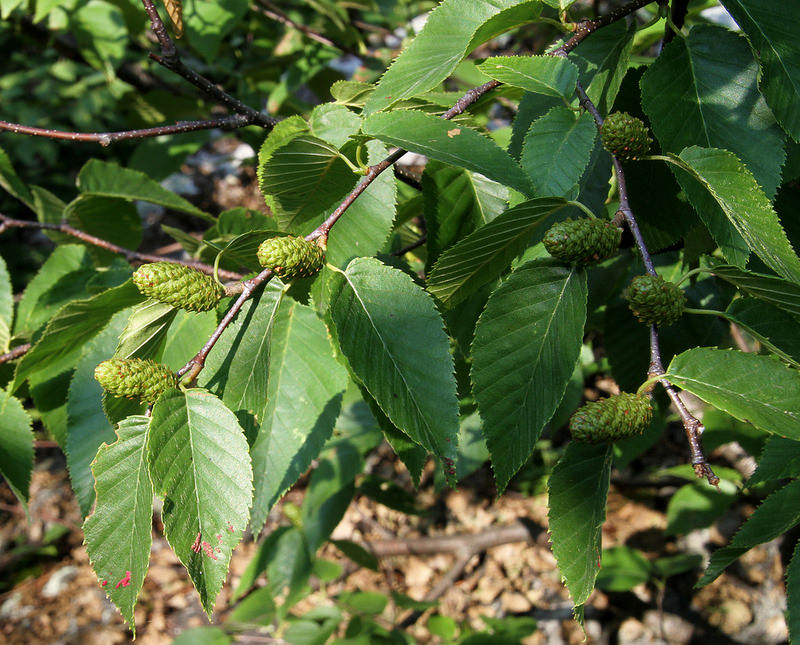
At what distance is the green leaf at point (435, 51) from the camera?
922 millimetres

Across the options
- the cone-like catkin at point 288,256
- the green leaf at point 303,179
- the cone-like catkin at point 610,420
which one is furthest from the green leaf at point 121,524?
the cone-like catkin at point 610,420

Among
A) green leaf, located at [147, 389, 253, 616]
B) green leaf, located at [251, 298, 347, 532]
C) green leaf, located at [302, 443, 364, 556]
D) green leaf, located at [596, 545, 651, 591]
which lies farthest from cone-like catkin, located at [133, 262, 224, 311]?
green leaf, located at [596, 545, 651, 591]

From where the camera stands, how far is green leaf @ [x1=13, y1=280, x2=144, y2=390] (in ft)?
3.38

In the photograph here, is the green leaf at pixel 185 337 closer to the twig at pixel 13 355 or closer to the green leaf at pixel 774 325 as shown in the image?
the twig at pixel 13 355

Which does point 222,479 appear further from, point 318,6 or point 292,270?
point 318,6

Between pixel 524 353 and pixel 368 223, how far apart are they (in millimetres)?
415

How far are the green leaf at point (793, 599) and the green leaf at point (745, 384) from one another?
30 cm

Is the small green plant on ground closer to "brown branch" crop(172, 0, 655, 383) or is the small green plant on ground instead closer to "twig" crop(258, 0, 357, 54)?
"brown branch" crop(172, 0, 655, 383)

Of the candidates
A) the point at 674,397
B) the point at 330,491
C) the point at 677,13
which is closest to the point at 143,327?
the point at 674,397

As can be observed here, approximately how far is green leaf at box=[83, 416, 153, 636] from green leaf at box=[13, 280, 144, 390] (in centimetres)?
31

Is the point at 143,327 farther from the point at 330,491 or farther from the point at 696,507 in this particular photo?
the point at 696,507

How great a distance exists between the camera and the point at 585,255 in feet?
2.55

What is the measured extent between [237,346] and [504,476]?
40 cm

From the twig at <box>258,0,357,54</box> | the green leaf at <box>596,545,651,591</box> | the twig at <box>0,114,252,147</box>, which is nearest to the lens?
the twig at <box>0,114,252,147</box>
